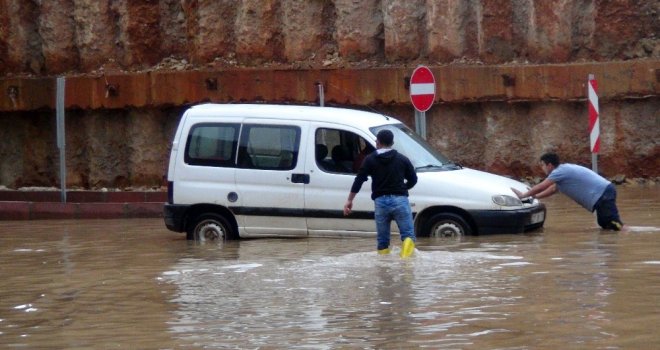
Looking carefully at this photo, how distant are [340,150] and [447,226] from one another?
1.53m

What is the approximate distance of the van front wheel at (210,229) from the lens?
17.7m

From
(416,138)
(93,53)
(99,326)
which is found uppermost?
(93,53)

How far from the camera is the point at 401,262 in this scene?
47.9 ft

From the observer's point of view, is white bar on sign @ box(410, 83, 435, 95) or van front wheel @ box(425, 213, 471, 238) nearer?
van front wheel @ box(425, 213, 471, 238)

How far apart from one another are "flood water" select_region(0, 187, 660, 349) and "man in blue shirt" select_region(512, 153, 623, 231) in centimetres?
24

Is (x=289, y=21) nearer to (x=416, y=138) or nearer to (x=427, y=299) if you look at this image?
(x=416, y=138)

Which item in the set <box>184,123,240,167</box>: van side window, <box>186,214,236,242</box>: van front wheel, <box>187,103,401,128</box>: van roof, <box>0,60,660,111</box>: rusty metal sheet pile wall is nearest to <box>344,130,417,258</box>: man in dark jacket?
<box>187,103,401,128</box>: van roof

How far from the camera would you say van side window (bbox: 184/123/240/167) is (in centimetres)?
1747

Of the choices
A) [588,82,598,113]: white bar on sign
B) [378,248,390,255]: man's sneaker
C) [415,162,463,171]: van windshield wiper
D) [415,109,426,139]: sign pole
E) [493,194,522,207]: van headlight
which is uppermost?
[588,82,598,113]: white bar on sign

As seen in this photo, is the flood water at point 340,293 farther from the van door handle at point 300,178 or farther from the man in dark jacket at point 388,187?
the van door handle at point 300,178

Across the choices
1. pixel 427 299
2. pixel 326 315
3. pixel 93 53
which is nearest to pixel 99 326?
pixel 326 315

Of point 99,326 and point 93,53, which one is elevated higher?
point 93,53

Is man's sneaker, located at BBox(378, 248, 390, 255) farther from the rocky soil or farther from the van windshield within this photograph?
the rocky soil

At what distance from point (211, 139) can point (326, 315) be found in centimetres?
667
